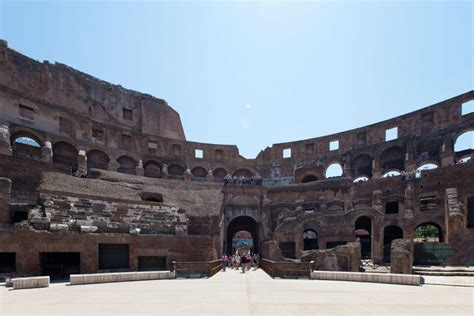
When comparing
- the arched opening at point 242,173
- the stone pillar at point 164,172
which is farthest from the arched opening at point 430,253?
the stone pillar at point 164,172

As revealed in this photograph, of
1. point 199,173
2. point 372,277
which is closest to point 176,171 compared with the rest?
point 199,173

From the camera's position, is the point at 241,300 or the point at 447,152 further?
the point at 447,152

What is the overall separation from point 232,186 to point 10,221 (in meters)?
18.3

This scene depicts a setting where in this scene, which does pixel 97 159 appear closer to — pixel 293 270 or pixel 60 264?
pixel 60 264

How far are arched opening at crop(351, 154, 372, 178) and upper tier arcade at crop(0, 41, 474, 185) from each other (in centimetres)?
13

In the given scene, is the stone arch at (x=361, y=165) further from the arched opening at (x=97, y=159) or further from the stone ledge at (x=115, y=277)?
the arched opening at (x=97, y=159)

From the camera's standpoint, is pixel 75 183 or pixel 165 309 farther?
pixel 75 183

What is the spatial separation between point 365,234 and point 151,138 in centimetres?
2917

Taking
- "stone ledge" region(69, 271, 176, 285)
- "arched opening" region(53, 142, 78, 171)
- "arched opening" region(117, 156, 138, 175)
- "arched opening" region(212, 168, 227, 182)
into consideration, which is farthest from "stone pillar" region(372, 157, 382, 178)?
"arched opening" region(53, 142, 78, 171)

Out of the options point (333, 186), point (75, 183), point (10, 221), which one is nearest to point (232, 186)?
point (333, 186)

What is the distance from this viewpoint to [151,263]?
16.5 metres

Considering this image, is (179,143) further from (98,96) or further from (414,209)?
(414,209)

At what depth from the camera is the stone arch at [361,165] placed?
3771 cm

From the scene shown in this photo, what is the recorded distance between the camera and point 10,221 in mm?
15102
